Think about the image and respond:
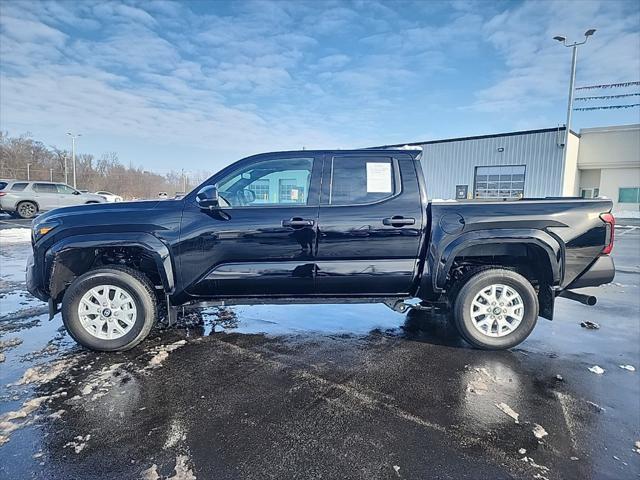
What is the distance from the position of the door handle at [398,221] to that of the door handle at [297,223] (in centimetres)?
73

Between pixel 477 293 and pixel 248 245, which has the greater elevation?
pixel 248 245

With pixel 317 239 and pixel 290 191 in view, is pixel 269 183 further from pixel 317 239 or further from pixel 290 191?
pixel 317 239

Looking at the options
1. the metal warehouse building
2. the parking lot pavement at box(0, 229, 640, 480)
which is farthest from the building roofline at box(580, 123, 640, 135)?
the parking lot pavement at box(0, 229, 640, 480)

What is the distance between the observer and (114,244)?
377 cm

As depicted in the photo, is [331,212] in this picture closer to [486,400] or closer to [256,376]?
[256,376]

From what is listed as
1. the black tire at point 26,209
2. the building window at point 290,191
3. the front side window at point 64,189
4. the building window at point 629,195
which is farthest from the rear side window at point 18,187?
the building window at point 629,195

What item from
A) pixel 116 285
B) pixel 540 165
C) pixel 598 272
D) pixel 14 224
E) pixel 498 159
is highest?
pixel 498 159

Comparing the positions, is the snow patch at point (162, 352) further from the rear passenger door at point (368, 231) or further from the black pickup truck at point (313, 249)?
the rear passenger door at point (368, 231)

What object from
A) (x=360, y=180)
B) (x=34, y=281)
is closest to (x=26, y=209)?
(x=34, y=281)

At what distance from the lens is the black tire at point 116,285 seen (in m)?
3.78

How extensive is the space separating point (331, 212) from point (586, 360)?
2830 mm

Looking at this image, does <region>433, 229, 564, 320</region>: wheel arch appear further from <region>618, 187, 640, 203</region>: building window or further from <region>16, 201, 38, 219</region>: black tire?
<region>618, 187, 640, 203</region>: building window

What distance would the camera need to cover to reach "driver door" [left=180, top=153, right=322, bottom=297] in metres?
3.85

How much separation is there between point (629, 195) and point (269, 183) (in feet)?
120
